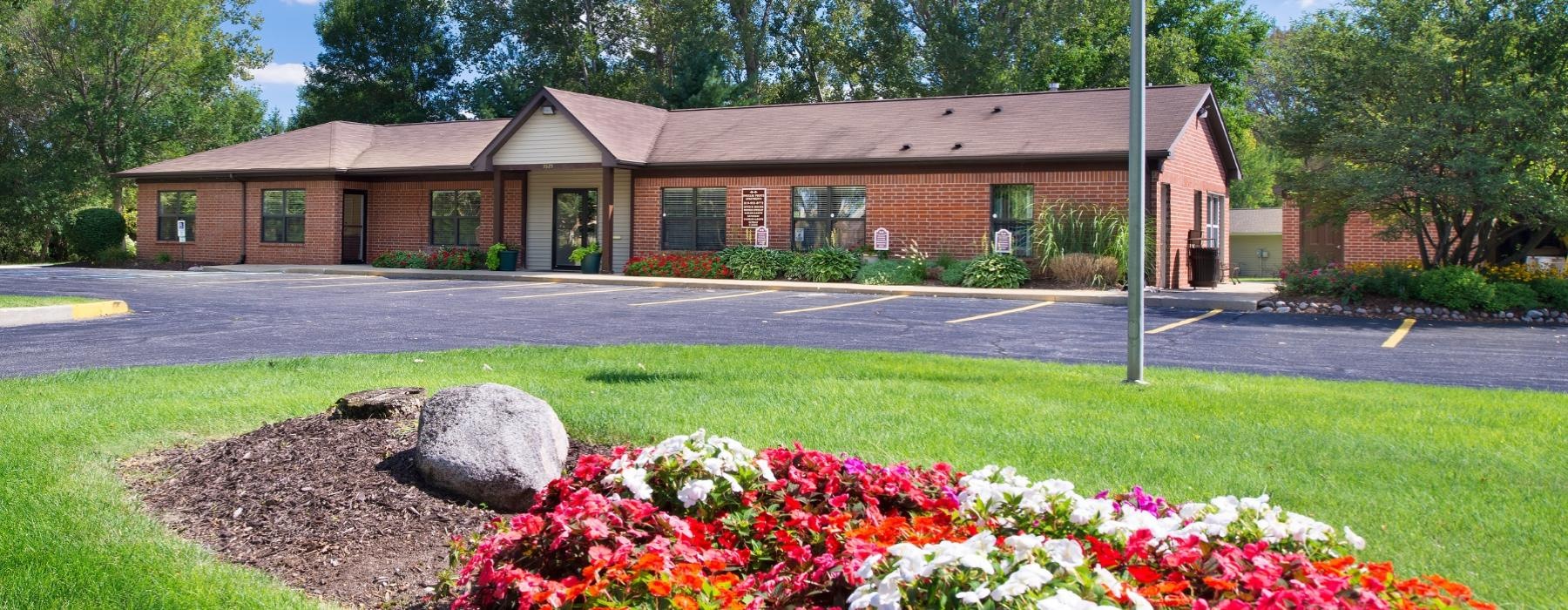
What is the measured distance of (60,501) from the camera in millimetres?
5141

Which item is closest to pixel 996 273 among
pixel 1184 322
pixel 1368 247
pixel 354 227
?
pixel 1184 322

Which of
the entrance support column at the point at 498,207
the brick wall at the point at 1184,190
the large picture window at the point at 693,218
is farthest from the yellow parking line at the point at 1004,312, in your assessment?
the entrance support column at the point at 498,207

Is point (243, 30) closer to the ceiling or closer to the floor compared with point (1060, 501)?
closer to the ceiling

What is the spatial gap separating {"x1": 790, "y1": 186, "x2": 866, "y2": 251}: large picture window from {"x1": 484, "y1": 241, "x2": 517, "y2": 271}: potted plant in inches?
293

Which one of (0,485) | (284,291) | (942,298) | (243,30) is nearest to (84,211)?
(243,30)

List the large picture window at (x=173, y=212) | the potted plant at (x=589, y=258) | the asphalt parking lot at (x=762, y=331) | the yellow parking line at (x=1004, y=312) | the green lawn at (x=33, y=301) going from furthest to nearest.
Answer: the large picture window at (x=173, y=212), the potted plant at (x=589, y=258), the yellow parking line at (x=1004, y=312), the green lawn at (x=33, y=301), the asphalt parking lot at (x=762, y=331)

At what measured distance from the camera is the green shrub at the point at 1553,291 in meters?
17.1

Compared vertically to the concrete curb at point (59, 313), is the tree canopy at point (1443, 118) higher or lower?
higher

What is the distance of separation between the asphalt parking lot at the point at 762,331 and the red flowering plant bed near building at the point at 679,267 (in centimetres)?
519

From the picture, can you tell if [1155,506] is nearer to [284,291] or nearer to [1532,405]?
[1532,405]

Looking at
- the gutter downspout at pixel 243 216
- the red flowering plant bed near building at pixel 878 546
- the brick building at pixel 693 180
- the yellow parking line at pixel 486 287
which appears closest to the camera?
the red flowering plant bed near building at pixel 878 546

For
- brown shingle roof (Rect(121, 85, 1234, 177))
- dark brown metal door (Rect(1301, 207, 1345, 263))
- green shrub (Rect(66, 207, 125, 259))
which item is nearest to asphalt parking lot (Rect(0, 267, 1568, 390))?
brown shingle roof (Rect(121, 85, 1234, 177))

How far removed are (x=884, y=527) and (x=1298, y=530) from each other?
1.19 metres

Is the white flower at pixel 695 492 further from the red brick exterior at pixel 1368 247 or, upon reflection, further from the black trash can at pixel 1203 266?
the red brick exterior at pixel 1368 247
